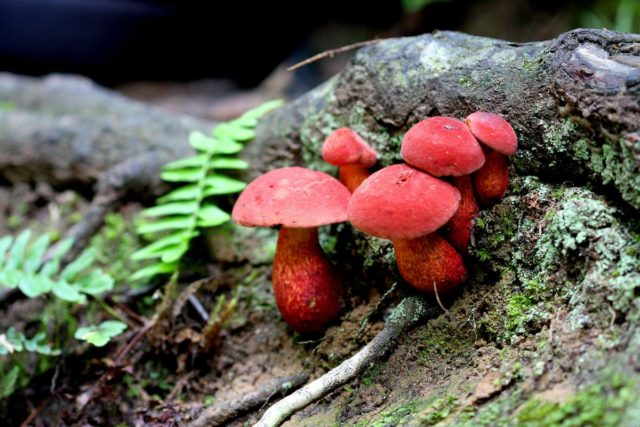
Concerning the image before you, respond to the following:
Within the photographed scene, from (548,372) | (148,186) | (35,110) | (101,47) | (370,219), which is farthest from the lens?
(101,47)

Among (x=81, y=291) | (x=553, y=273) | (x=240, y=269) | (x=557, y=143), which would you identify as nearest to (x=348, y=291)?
(x=240, y=269)

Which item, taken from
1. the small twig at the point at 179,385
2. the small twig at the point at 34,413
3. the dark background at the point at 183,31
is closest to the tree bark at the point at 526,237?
the small twig at the point at 179,385

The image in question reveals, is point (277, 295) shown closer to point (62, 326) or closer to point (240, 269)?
point (240, 269)

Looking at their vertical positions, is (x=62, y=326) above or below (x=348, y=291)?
below

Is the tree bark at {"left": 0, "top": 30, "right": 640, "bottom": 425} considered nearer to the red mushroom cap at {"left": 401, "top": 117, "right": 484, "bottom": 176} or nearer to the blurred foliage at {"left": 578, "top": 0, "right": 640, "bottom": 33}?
the red mushroom cap at {"left": 401, "top": 117, "right": 484, "bottom": 176}

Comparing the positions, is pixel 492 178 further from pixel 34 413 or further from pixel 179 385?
pixel 34 413

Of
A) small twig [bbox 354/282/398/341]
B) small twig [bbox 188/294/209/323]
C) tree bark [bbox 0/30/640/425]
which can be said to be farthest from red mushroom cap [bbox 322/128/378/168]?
small twig [bbox 188/294/209/323]

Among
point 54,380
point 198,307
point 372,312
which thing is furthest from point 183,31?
point 372,312
